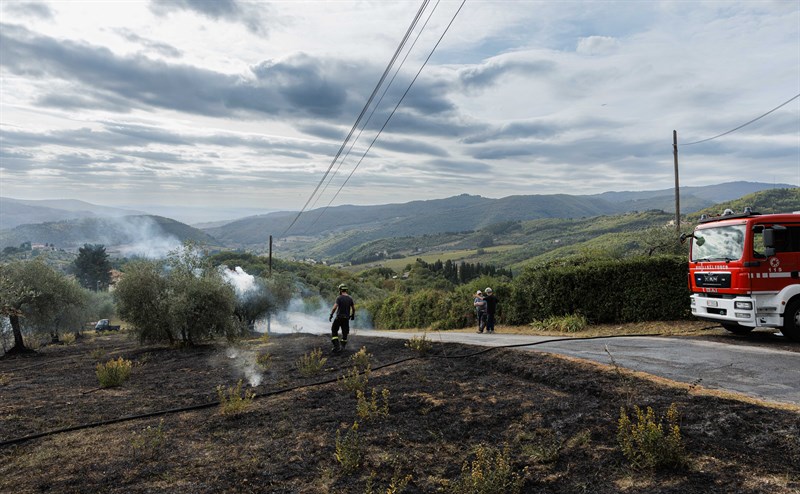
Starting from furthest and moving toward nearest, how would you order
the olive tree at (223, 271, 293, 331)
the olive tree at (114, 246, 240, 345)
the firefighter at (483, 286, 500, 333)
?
the olive tree at (223, 271, 293, 331)
the firefighter at (483, 286, 500, 333)
the olive tree at (114, 246, 240, 345)

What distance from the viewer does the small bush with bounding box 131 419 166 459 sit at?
21.6ft

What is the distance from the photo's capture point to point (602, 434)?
6.12 metres

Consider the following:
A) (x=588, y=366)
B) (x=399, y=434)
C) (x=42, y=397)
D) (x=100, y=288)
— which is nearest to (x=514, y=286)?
(x=588, y=366)

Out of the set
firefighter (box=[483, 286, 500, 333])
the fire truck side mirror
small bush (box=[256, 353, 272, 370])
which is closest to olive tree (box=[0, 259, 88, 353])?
small bush (box=[256, 353, 272, 370])

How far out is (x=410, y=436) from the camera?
683 cm

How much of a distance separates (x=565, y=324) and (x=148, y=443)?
15.0 meters

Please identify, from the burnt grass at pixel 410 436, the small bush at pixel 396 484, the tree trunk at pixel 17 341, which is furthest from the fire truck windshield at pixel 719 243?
the tree trunk at pixel 17 341

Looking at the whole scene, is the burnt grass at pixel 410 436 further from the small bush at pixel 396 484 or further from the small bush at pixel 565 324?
the small bush at pixel 565 324

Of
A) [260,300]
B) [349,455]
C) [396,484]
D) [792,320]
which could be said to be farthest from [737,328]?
[260,300]

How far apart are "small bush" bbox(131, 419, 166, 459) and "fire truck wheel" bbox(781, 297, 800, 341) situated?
1424 cm

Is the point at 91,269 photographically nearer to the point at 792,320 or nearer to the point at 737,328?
the point at 737,328

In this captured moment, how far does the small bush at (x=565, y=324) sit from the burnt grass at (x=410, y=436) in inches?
310

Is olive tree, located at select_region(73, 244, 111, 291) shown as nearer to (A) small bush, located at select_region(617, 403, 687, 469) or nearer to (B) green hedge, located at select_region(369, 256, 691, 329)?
(B) green hedge, located at select_region(369, 256, 691, 329)

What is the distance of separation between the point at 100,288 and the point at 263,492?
372ft
